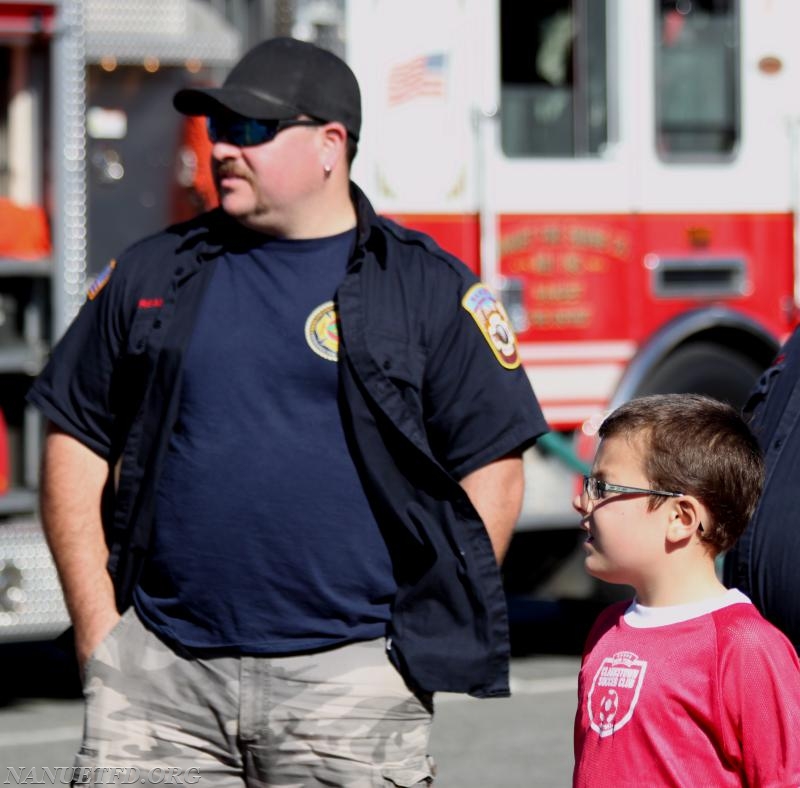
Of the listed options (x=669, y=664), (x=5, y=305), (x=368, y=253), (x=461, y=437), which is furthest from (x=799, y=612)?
(x=5, y=305)

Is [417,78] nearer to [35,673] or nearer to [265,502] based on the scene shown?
A: [35,673]

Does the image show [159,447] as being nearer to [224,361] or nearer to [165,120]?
[224,361]

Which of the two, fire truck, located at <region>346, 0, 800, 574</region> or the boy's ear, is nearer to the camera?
the boy's ear

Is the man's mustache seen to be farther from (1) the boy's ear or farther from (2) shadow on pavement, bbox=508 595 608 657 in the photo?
(2) shadow on pavement, bbox=508 595 608 657

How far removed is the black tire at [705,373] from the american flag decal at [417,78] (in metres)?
1.41

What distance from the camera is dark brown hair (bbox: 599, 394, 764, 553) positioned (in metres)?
2.45

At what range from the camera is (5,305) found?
6059 millimetres

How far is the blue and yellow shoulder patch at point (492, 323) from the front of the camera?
3229 mm

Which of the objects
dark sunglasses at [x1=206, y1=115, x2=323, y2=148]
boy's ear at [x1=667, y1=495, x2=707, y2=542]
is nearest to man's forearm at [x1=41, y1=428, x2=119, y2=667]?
dark sunglasses at [x1=206, y1=115, x2=323, y2=148]

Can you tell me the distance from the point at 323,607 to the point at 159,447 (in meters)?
0.40

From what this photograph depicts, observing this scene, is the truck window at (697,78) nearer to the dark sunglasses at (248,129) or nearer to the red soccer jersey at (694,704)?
the dark sunglasses at (248,129)

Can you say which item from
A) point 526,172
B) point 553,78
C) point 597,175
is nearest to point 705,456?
point 526,172

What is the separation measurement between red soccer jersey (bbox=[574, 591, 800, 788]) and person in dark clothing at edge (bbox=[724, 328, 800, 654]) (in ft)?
0.68

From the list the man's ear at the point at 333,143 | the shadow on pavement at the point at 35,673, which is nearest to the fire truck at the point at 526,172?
the shadow on pavement at the point at 35,673
